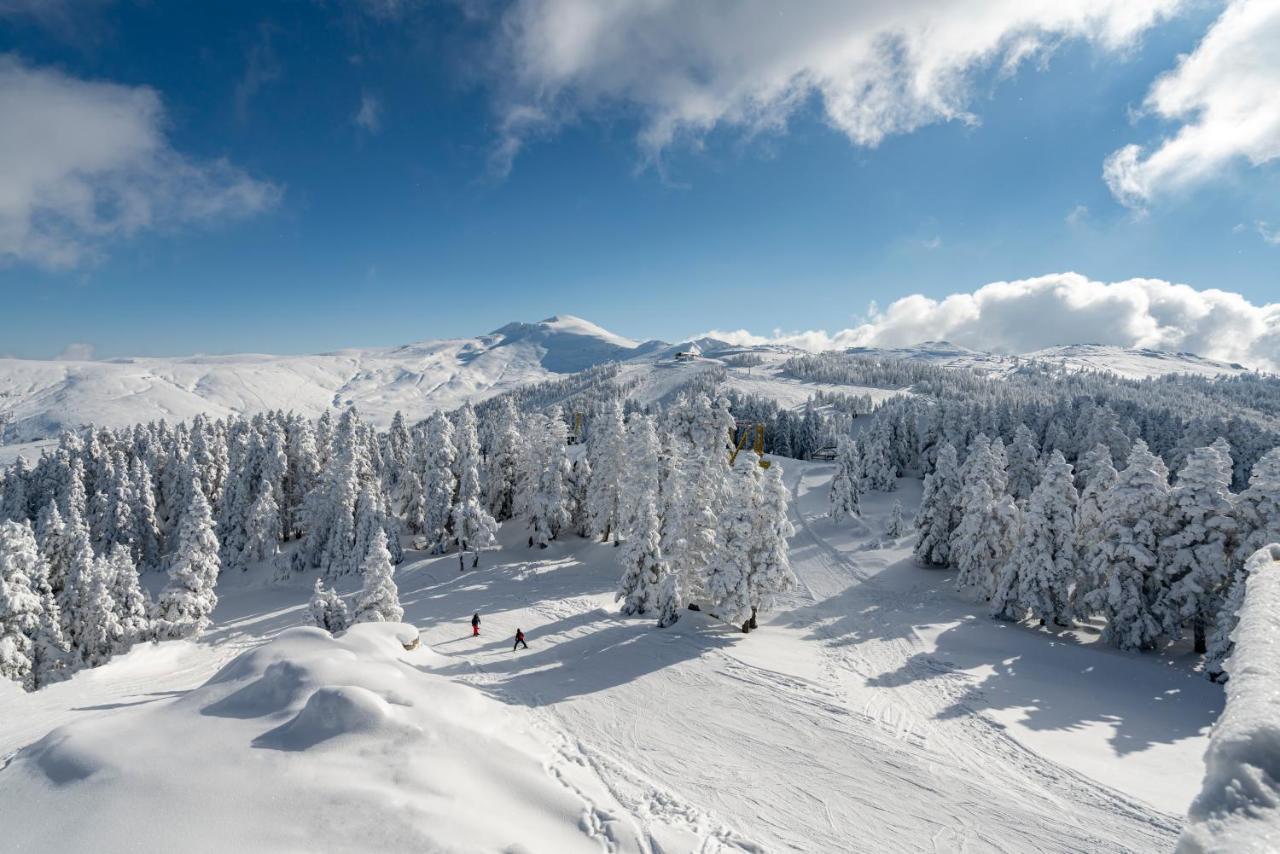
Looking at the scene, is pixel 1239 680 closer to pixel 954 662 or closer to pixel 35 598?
pixel 954 662

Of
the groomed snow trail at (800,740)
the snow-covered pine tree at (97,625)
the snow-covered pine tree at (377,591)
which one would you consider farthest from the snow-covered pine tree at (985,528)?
the snow-covered pine tree at (97,625)

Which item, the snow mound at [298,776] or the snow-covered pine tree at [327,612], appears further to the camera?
the snow-covered pine tree at [327,612]

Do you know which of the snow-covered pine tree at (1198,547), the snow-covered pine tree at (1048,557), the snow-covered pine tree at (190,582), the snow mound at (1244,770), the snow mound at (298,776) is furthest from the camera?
the snow-covered pine tree at (190,582)

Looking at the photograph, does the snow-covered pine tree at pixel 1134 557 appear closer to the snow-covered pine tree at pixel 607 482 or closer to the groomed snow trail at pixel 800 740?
the groomed snow trail at pixel 800 740

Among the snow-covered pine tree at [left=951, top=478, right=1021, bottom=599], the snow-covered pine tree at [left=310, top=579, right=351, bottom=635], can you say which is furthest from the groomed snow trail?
the snow-covered pine tree at [left=951, top=478, right=1021, bottom=599]

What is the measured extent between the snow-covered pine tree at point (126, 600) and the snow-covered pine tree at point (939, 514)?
57160 mm

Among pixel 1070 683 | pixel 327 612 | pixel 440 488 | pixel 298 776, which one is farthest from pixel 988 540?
pixel 440 488

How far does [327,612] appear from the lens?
1240 inches

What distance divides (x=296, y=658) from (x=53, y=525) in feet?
144

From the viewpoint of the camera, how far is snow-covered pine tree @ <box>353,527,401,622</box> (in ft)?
104

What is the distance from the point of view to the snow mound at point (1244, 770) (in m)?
2.28

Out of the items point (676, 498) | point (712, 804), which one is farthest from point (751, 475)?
point (712, 804)

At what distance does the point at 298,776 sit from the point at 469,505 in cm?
3715

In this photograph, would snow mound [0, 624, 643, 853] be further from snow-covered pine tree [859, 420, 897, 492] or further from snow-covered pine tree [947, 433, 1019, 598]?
snow-covered pine tree [859, 420, 897, 492]
